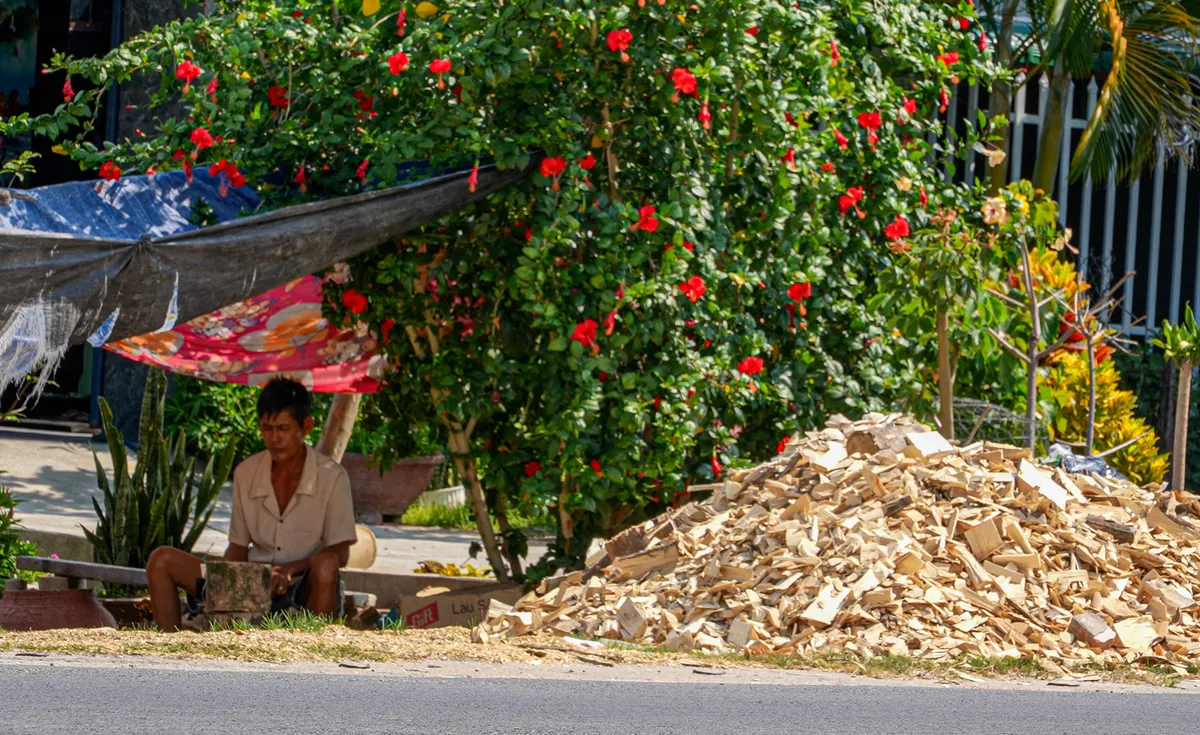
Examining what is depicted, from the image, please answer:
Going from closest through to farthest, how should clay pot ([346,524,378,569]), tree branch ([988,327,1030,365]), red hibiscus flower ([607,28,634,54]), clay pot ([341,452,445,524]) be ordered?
red hibiscus flower ([607,28,634,54]) < tree branch ([988,327,1030,365]) < clay pot ([346,524,378,569]) < clay pot ([341,452,445,524])

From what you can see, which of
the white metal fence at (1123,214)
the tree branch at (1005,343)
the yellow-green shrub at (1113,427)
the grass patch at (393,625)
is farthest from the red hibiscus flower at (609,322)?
the white metal fence at (1123,214)

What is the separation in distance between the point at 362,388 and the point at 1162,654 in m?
4.53

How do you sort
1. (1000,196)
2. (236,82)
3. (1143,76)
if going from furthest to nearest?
(1143,76), (1000,196), (236,82)

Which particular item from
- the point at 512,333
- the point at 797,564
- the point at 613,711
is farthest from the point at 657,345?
the point at 613,711

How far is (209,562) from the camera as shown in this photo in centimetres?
682

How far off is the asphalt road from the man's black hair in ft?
7.69

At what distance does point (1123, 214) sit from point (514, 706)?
1184cm

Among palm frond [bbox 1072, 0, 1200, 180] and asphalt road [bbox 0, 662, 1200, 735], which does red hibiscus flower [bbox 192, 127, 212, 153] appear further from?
palm frond [bbox 1072, 0, 1200, 180]

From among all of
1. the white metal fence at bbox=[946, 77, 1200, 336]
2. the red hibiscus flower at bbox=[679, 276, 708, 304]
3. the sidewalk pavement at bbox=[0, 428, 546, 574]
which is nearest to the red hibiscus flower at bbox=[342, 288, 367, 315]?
the red hibiscus flower at bbox=[679, 276, 708, 304]

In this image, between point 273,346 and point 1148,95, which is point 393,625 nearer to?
point 273,346

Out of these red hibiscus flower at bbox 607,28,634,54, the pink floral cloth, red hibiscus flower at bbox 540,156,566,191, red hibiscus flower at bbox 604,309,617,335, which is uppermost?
red hibiscus flower at bbox 607,28,634,54

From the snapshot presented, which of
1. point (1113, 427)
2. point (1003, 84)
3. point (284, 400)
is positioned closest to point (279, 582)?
point (284, 400)

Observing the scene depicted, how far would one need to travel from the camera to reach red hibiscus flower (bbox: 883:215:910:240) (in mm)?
8047

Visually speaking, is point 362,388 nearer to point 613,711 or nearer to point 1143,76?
point 613,711
